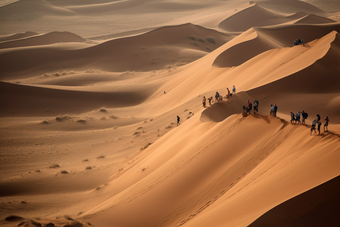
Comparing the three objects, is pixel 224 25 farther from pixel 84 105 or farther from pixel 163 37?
pixel 84 105

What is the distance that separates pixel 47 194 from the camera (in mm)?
12328

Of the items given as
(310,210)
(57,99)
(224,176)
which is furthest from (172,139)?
(57,99)

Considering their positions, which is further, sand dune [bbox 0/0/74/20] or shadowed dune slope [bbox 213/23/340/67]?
sand dune [bbox 0/0/74/20]

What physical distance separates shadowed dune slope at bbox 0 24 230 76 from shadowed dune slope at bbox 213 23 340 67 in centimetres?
992

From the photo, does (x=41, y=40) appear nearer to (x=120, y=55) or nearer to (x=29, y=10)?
(x=120, y=55)

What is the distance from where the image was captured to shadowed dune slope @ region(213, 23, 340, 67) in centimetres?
2461

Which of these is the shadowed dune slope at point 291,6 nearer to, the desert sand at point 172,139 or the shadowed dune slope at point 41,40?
the desert sand at point 172,139

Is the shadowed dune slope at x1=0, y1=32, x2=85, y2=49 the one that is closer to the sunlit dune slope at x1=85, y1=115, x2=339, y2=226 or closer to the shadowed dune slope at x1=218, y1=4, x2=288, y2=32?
the shadowed dune slope at x1=218, y1=4, x2=288, y2=32

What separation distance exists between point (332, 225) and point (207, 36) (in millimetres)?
42484

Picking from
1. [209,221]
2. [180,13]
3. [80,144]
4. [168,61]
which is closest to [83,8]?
[180,13]

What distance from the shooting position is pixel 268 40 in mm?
27859

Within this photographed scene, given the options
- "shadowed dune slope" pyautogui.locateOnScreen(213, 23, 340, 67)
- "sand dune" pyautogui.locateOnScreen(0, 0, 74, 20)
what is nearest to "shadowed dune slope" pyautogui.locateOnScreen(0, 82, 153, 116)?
"shadowed dune slope" pyautogui.locateOnScreen(213, 23, 340, 67)

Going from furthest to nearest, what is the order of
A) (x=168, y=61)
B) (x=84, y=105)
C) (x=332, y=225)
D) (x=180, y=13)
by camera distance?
(x=180, y=13), (x=168, y=61), (x=84, y=105), (x=332, y=225)

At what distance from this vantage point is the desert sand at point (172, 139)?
705 centimetres
